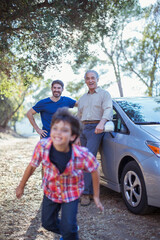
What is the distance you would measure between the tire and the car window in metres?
0.61

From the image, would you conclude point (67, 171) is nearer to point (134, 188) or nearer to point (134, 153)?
point (134, 153)

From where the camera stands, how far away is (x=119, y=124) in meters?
4.94

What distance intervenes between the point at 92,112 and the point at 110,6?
16.0ft

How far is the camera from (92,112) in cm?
509

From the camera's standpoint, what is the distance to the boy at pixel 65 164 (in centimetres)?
236

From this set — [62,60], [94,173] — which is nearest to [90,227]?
[94,173]

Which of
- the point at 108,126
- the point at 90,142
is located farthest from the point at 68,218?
the point at 90,142

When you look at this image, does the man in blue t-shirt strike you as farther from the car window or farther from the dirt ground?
the dirt ground

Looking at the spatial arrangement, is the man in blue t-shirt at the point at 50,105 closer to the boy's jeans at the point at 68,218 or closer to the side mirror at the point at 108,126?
the side mirror at the point at 108,126

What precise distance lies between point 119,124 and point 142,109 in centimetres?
49

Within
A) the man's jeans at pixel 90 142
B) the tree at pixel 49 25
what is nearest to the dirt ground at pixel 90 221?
the man's jeans at pixel 90 142

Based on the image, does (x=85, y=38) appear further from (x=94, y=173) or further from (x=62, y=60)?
(x=94, y=173)

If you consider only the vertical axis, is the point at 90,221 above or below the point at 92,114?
below

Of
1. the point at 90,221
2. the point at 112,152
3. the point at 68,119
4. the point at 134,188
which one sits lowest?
the point at 90,221
